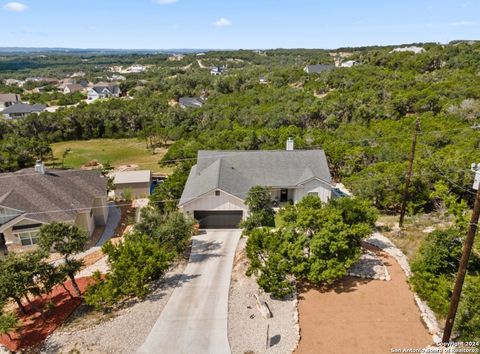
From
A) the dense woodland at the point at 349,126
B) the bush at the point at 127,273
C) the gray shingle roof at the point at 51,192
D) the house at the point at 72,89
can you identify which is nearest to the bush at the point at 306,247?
the dense woodland at the point at 349,126

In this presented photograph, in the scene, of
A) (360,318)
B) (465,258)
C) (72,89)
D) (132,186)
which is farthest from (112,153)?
(72,89)

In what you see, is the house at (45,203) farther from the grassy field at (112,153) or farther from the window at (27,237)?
the grassy field at (112,153)

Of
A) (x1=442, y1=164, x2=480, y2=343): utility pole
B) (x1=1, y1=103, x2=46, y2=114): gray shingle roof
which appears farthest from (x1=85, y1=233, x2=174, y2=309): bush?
(x1=1, y1=103, x2=46, y2=114): gray shingle roof

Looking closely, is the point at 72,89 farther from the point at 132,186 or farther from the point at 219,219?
the point at 219,219

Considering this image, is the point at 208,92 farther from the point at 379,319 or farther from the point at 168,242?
the point at 379,319

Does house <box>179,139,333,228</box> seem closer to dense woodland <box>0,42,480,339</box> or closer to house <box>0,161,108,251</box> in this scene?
dense woodland <box>0,42,480,339</box>
